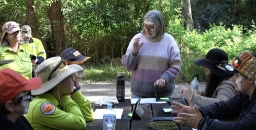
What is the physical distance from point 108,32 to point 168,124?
27.6ft

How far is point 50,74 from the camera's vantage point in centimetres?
281

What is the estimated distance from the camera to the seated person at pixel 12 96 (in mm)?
1953

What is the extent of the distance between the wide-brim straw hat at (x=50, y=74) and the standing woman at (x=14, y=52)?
192 cm

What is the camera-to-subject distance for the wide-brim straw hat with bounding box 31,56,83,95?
2771mm

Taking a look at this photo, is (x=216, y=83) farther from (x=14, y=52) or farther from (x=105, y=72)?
(x=105, y=72)

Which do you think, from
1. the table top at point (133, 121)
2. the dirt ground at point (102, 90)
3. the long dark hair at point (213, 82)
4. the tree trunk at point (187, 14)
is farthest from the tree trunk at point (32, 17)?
the tree trunk at point (187, 14)

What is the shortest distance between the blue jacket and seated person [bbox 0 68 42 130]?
4.43 ft

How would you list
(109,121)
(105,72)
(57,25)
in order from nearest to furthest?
(109,121), (105,72), (57,25)

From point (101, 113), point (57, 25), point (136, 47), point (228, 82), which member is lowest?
point (101, 113)

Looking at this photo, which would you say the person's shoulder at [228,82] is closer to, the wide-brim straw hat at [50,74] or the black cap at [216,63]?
the black cap at [216,63]

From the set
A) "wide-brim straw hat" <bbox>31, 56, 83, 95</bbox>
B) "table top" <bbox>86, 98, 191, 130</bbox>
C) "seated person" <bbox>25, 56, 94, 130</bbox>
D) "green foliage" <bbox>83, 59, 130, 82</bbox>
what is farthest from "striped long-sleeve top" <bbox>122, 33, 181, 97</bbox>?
"green foliage" <bbox>83, 59, 130, 82</bbox>

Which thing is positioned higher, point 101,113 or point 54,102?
point 54,102

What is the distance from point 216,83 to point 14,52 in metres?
2.97

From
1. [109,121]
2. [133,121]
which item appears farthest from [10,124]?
[133,121]
